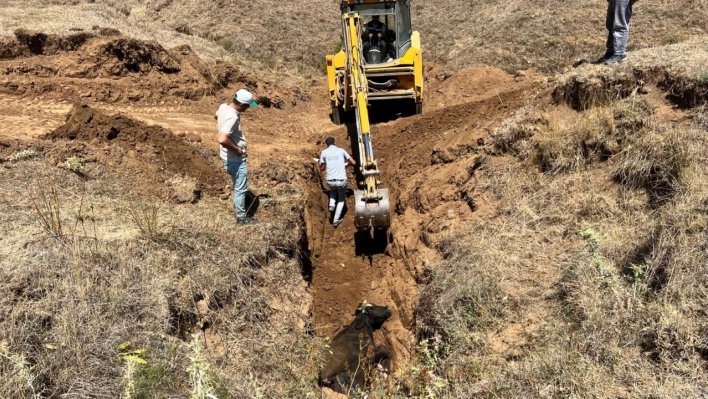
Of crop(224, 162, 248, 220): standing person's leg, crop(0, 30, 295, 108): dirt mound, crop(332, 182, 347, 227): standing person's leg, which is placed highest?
crop(0, 30, 295, 108): dirt mound

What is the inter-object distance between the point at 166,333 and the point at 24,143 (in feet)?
15.3

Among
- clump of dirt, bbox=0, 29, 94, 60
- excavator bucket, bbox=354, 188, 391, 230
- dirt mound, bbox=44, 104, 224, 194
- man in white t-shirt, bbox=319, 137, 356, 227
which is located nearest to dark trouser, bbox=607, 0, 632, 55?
excavator bucket, bbox=354, 188, 391, 230

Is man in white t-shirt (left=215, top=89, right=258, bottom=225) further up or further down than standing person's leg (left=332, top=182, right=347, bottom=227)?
further up

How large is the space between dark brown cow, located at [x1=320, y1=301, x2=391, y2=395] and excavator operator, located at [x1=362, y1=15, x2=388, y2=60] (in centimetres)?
602

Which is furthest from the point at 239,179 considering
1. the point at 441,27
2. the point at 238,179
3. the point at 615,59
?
the point at 441,27

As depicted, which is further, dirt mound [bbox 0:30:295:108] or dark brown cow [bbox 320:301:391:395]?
dirt mound [bbox 0:30:295:108]

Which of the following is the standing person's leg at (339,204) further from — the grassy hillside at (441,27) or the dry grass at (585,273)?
the grassy hillside at (441,27)

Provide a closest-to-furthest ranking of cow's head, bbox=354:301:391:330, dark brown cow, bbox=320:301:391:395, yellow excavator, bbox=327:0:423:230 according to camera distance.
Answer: dark brown cow, bbox=320:301:391:395 < cow's head, bbox=354:301:391:330 < yellow excavator, bbox=327:0:423:230

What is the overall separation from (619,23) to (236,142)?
6.00 m

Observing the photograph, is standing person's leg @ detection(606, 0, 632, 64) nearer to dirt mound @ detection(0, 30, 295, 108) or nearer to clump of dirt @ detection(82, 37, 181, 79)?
dirt mound @ detection(0, 30, 295, 108)

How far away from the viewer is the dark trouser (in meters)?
6.71

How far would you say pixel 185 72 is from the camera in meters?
11.5

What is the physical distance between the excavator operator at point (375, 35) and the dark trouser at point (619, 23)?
174 inches

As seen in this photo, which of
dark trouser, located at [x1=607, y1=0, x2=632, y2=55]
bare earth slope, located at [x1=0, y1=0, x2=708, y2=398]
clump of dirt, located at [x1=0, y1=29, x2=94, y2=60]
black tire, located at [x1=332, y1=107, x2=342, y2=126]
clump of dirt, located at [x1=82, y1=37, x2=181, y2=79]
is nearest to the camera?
bare earth slope, located at [x1=0, y1=0, x2=708, y2=398]
